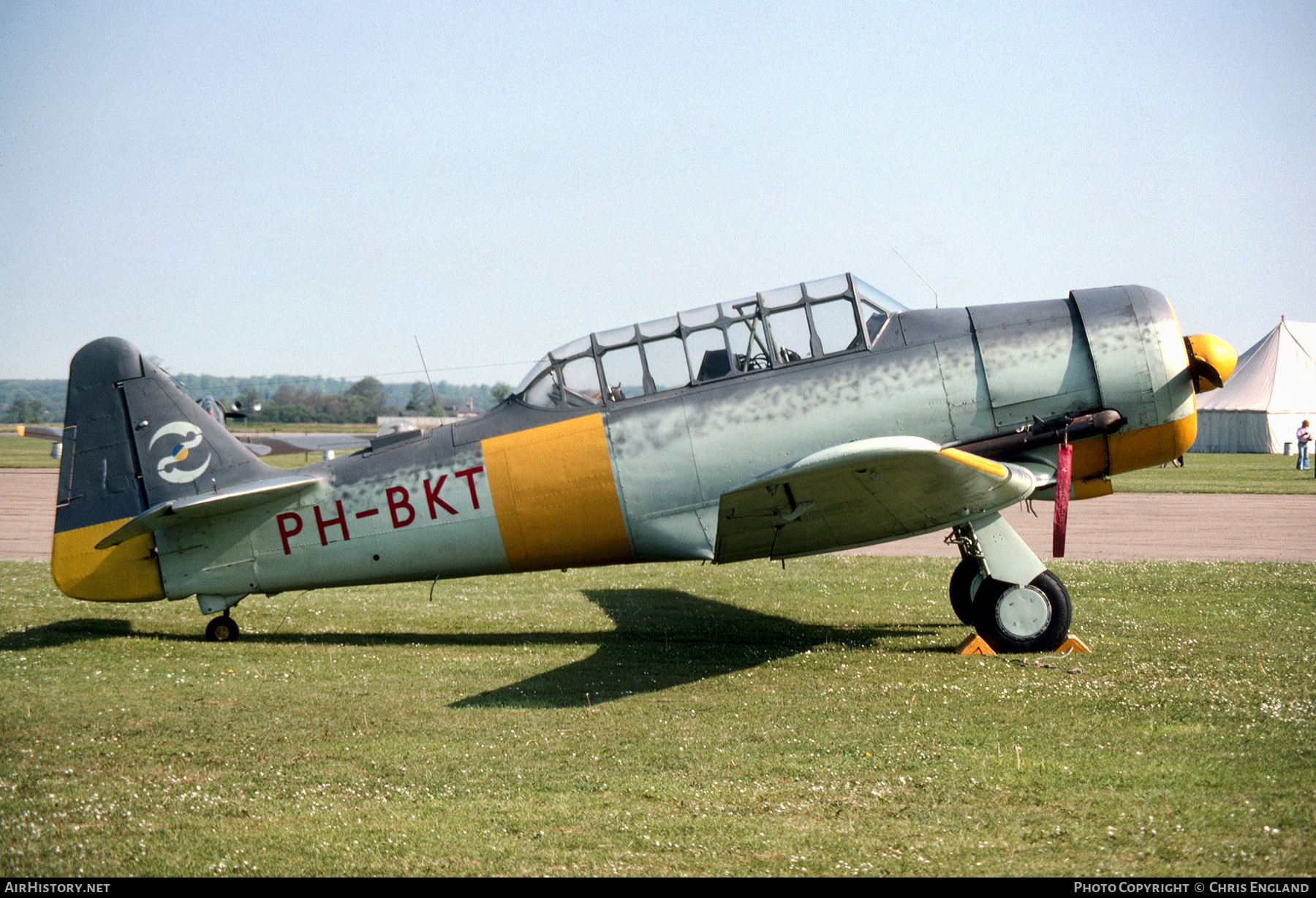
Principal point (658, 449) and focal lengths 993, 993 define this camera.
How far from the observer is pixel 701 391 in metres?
8.32

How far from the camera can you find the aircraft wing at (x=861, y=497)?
260 inches

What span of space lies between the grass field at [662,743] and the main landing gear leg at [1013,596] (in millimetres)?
264

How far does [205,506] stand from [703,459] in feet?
14.4

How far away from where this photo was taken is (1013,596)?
315 inches

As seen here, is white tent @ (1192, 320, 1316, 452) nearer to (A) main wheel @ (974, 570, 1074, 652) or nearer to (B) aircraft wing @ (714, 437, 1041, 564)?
(A) main wheel @ (974, 570, 1074, 652)

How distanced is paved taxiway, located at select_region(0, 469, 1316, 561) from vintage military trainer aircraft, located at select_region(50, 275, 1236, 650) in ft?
21.3

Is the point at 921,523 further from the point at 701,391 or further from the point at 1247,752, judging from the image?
the point at 1247,752

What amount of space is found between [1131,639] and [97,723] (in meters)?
7.91

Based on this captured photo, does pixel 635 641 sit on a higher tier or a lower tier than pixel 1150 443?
lower

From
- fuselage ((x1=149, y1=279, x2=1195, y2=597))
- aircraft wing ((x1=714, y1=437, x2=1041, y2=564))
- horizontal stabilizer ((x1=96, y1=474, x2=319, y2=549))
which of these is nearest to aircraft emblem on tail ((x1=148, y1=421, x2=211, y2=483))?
horizontal stabilizer ((x1=96, y1=474, x2=319, y2=549))

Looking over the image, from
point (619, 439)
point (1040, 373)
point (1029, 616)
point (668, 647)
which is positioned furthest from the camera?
point (668, 647)

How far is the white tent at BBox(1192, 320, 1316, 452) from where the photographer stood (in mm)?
39375

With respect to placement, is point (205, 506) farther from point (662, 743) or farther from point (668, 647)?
point (662, 743)

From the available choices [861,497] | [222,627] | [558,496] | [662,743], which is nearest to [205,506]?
[222,627]
